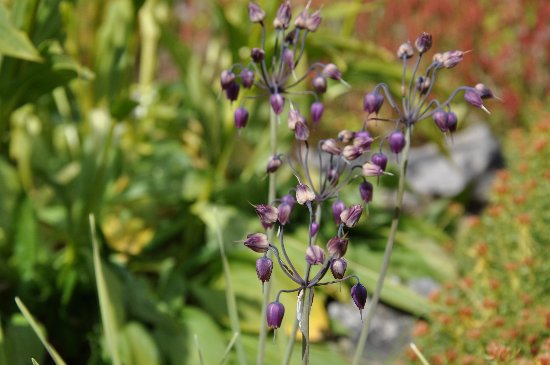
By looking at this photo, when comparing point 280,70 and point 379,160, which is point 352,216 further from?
point 280,70

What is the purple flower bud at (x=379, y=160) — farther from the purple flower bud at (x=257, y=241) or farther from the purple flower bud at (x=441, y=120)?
the purple flower bud at (x=257, y=241)

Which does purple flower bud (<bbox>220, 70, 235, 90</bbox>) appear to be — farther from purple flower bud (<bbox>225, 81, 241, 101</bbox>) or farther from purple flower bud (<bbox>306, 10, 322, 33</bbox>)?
purple flower bud (<bbox>306, 10, 322, 33</bbox>)

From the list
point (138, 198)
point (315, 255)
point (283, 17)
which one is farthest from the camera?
point (138, 198)

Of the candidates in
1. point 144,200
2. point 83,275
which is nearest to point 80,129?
point 144,200

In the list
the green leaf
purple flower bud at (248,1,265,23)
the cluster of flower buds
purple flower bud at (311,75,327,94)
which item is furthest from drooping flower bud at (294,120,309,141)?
the green leaf

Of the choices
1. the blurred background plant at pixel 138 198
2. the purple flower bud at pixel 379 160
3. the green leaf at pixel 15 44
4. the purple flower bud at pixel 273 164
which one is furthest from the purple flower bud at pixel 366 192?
the green leaf at pixel 15 44

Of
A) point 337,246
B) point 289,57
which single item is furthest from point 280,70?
point 337,246

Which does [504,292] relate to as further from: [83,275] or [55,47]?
[55,47]

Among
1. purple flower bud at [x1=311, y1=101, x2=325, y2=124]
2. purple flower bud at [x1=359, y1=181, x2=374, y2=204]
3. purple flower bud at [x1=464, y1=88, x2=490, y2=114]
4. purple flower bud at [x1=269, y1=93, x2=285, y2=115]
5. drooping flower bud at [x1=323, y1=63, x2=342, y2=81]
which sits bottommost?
purple flower bud at [x1=359, y1=181, x2=374, y2=204]
